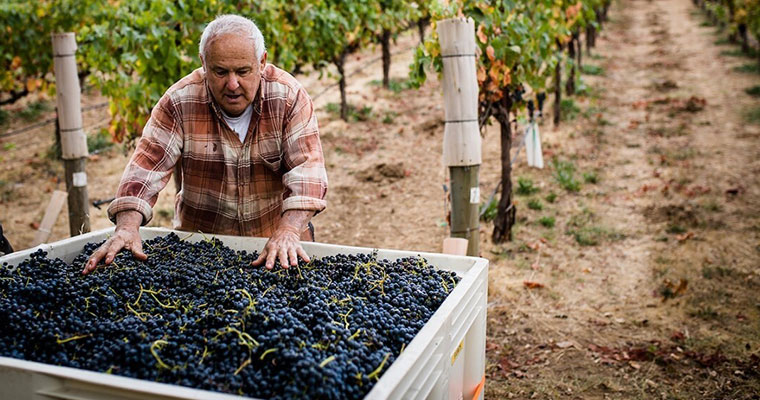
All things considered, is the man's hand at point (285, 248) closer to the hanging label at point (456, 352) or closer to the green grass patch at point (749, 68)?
the hanging label at point (456, 352)

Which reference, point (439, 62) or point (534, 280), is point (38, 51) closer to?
point (439, 62)

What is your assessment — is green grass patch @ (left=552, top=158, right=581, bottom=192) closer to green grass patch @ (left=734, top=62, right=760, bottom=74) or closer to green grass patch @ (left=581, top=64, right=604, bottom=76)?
green grass patch @ (left=581, top=64, right=604, bottom=76)

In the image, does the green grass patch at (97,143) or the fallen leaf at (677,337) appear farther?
the green grass patch at (97,143)

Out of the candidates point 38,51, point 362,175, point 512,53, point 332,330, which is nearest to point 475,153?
Answer: point 512,53

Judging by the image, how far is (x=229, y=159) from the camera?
8.93ft

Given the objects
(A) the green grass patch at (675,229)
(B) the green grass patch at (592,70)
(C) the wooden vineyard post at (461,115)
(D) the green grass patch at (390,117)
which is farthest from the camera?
(B) the green grass patch at (592,70)

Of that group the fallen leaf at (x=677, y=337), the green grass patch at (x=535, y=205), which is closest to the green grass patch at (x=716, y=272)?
the fallen leaf at (x=677, y=337)

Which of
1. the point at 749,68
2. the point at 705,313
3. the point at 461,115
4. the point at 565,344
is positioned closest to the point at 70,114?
the point at 461,115

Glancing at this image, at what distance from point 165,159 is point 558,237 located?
439 centimetres

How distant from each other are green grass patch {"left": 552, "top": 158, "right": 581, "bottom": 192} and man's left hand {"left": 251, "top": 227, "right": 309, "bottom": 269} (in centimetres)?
566

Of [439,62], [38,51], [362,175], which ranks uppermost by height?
[38,51]

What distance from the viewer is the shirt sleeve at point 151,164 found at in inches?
94.4

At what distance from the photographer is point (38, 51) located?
859 centimetres

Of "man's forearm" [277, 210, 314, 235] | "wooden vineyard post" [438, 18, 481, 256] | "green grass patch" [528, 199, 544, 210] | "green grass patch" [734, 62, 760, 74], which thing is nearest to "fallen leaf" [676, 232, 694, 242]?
"green grass patch" [528, 199, 544, 210]
